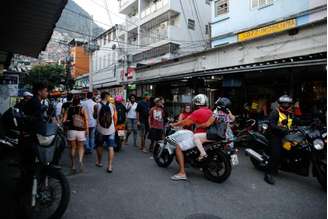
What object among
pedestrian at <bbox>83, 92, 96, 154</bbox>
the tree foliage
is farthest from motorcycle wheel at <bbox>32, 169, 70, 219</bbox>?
the tree foliage

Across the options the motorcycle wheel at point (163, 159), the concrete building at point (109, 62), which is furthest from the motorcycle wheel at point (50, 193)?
the concrete building at point (109, 62)

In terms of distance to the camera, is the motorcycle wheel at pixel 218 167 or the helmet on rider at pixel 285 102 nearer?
the motorcycle wheel at pixel 218 167

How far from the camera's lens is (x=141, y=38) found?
27.4 meters

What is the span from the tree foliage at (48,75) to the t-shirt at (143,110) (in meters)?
30.2

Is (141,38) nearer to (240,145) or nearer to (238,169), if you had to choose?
(240,145)

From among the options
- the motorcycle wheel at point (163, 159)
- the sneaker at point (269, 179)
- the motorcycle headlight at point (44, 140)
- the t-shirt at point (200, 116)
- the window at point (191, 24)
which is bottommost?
the sneaker at point (269, 179)

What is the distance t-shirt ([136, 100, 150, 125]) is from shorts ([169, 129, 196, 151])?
3.41m

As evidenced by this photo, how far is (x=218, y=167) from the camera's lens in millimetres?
5328

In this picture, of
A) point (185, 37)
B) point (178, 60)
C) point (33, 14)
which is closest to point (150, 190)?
point (33, 14)

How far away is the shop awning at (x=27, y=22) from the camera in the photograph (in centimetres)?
580

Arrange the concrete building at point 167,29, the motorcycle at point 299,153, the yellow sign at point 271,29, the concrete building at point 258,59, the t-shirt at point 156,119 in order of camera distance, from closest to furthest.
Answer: the motorcycle at point 299,153, the t-shirt at point 156,119, the concrete building at point 258,59, the yellow sign at point 271,29, the concrete building at point 167,29

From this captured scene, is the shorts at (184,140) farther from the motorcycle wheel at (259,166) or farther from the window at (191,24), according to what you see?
the window at (191,24)

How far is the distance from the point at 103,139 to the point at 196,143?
2044 millimetres

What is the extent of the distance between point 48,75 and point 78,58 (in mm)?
13155
